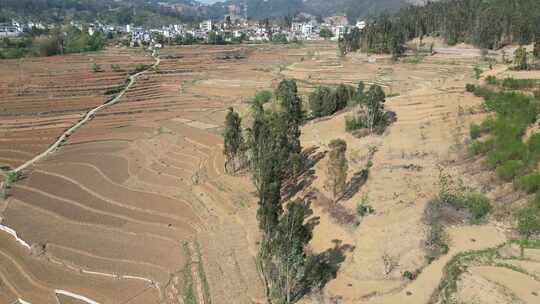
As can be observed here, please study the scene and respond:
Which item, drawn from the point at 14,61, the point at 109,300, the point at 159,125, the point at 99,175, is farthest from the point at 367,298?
the point at 14,61

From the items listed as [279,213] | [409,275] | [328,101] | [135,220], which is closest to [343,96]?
[328,101]

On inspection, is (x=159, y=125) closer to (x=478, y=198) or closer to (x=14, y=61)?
(x=478, y=198)

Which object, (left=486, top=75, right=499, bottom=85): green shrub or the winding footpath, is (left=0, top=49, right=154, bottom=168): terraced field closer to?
the winding footpath

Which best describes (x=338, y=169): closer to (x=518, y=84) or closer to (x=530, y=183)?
(x=530, y=183)

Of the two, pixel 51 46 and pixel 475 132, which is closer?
pixel 475 132

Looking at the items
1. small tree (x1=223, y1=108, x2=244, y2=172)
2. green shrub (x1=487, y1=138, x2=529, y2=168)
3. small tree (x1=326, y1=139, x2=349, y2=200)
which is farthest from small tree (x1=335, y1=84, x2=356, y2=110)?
green shrub (x1=487, y1=138, x2=529, y2=168)
